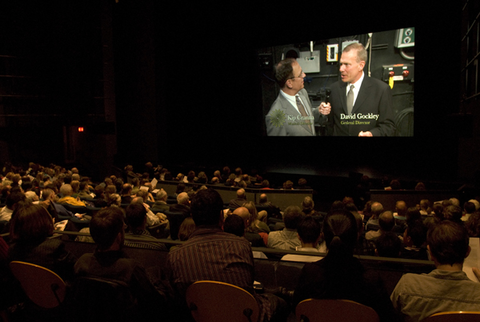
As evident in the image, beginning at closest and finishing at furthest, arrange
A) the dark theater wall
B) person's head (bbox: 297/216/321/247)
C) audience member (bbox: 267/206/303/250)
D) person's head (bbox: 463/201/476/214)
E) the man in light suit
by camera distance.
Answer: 1. person's head (bbox: 297/216/321/247)
2. audience member (bbox: 267/206/303/250)
3. person's head (bbox: 463/201/476/214)
4. the dark theater wall
5. the man in light suit

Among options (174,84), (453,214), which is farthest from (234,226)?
(174,84)

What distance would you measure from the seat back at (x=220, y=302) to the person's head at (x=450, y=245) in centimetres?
95

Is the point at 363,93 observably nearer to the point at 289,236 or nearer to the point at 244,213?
the point at 244,213

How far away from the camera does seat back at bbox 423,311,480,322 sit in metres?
1.53

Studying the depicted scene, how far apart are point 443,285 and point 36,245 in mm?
2405

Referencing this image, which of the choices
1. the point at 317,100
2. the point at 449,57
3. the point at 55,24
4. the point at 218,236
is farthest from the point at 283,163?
the point at 218,236

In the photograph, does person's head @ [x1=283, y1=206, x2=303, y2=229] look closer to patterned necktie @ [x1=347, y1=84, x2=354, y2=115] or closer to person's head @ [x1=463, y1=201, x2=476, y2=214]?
person's head @ [x1=463, y1=201, x2=476, y2=214]

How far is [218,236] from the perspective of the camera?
2.05 metres

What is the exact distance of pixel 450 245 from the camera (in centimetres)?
181

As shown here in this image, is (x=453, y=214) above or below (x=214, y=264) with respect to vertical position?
below

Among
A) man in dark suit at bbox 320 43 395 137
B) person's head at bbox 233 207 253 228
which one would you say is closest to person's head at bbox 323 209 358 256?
person's head at bbox 233 207 253 228

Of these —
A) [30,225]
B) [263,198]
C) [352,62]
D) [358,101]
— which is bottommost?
[263,198]

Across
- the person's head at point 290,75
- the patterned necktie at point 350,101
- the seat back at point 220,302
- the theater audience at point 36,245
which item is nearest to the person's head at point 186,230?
the theater audience at point 36,245

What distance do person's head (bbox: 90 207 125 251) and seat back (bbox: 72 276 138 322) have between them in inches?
9.7
